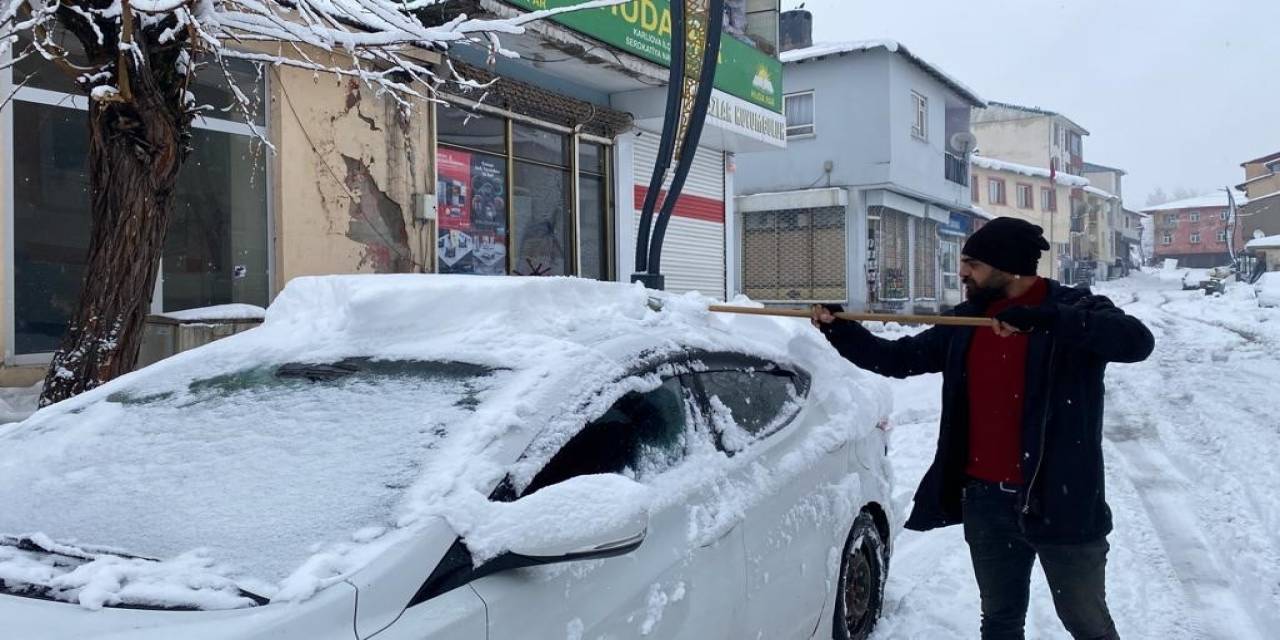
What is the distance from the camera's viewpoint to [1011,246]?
9.87ft

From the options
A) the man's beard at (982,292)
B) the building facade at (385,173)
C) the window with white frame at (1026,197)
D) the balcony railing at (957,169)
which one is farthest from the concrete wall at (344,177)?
the window with white frame at (1026,197)

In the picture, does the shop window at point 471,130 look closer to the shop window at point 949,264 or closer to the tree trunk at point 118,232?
the tree trunk at point 118,232

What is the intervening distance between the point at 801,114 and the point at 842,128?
1.22 metres

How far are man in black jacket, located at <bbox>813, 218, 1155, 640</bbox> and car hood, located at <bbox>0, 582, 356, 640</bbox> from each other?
6.79ft

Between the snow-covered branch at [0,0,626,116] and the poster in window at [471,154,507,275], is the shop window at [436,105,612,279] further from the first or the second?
the snow-covered branch at [0,0,626,116]

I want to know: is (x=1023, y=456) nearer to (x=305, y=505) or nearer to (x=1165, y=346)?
(x=305, y=505)

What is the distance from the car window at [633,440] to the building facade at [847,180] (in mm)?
20268

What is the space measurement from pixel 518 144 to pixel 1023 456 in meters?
9.19

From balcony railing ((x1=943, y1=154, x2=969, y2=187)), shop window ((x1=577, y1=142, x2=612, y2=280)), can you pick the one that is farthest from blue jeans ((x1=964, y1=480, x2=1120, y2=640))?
balcony railing ((x1=943, y1=154, x2=969, y2=187))

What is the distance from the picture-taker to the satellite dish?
2672cm

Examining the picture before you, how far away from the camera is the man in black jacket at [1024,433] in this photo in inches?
112

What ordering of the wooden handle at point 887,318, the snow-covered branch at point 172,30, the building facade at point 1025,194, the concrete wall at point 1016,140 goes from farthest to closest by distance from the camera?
1. the concrete wall at point 1016,140
2. the building facade at point 1025,194
3. the snow-covered branch at point 172,30
4. the wooden handle at point 887,318

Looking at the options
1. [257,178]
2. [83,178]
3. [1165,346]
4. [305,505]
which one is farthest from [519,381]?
[1165,346]

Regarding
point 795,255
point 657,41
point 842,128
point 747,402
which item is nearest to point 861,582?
point 747,402
